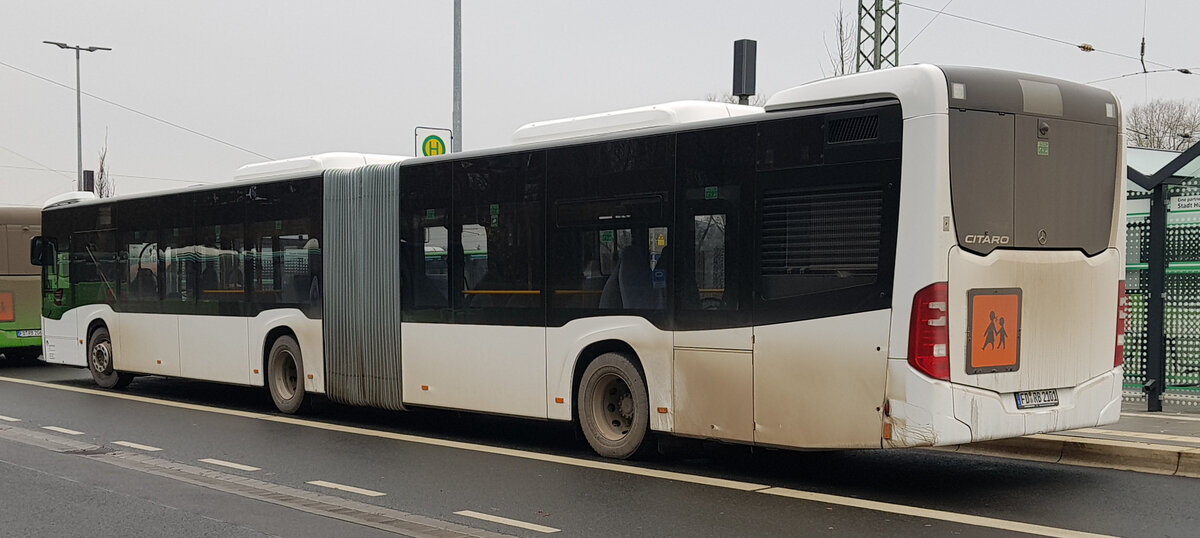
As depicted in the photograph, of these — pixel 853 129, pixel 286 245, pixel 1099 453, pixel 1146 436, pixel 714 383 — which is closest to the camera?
pixel 853 129

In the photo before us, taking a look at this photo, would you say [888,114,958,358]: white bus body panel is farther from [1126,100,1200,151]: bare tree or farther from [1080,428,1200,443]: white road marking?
[1126,100,1200,151]: bare tree

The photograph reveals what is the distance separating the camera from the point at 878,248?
345 inches

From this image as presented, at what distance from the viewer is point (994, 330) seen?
878 centimetres

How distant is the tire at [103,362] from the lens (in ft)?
62.4

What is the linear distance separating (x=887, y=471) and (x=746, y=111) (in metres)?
3.20

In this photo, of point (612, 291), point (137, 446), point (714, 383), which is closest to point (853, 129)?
point (714, 383)

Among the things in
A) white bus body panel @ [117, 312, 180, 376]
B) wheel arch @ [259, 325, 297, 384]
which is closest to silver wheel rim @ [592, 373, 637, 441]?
wheel arch @ [259, 325, 297, 384]

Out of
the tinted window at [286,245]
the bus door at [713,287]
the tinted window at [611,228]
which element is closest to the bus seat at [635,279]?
the tinted window at [611,228]

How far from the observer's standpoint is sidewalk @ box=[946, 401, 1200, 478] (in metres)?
9.73

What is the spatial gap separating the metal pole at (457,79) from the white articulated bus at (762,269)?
210 inches

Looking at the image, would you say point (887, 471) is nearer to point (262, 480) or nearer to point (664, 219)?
point (664, 219)

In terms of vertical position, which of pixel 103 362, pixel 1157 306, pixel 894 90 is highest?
pixel 894 90

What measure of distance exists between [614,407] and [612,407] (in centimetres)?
2

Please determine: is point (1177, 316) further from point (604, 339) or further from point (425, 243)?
point (425, 243)
